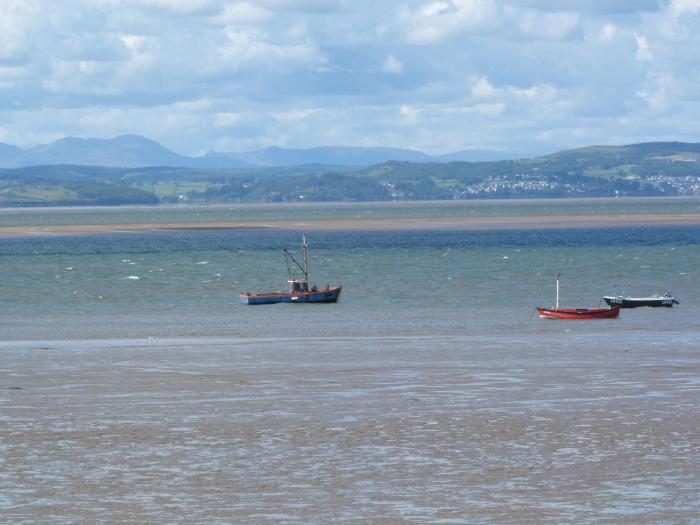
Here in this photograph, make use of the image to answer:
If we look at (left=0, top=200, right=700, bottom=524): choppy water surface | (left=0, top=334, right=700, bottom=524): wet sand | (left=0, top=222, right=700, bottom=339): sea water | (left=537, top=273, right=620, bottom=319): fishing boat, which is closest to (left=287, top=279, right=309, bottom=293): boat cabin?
(left=0, top=222, right=700, bottom=339): sea water

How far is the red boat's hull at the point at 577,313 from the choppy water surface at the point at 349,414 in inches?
49.3

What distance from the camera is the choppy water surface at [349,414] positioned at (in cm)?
2548

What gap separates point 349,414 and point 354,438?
344cm

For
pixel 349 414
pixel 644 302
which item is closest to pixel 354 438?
pixel 349 414

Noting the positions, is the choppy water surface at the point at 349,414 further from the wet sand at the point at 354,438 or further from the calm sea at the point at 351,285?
the calm sea at the point at 351,285

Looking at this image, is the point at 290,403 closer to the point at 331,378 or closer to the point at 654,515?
the point at 331,378

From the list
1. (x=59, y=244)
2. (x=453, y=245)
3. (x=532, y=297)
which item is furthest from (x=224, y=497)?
(x=59, y=244)

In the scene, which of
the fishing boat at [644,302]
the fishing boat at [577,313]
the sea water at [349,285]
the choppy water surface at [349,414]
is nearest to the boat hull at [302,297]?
the sea water at [349,285]

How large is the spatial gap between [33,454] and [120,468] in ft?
8.70

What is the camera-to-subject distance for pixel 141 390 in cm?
4078

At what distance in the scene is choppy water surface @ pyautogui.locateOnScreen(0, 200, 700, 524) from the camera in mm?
25484

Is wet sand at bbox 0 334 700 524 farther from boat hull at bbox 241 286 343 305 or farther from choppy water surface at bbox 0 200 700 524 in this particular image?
boat hull at bbox 241 286 343 305

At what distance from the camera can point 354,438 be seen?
3178 centimetres

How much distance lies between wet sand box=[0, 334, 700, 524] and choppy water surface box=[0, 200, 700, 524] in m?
0.08
